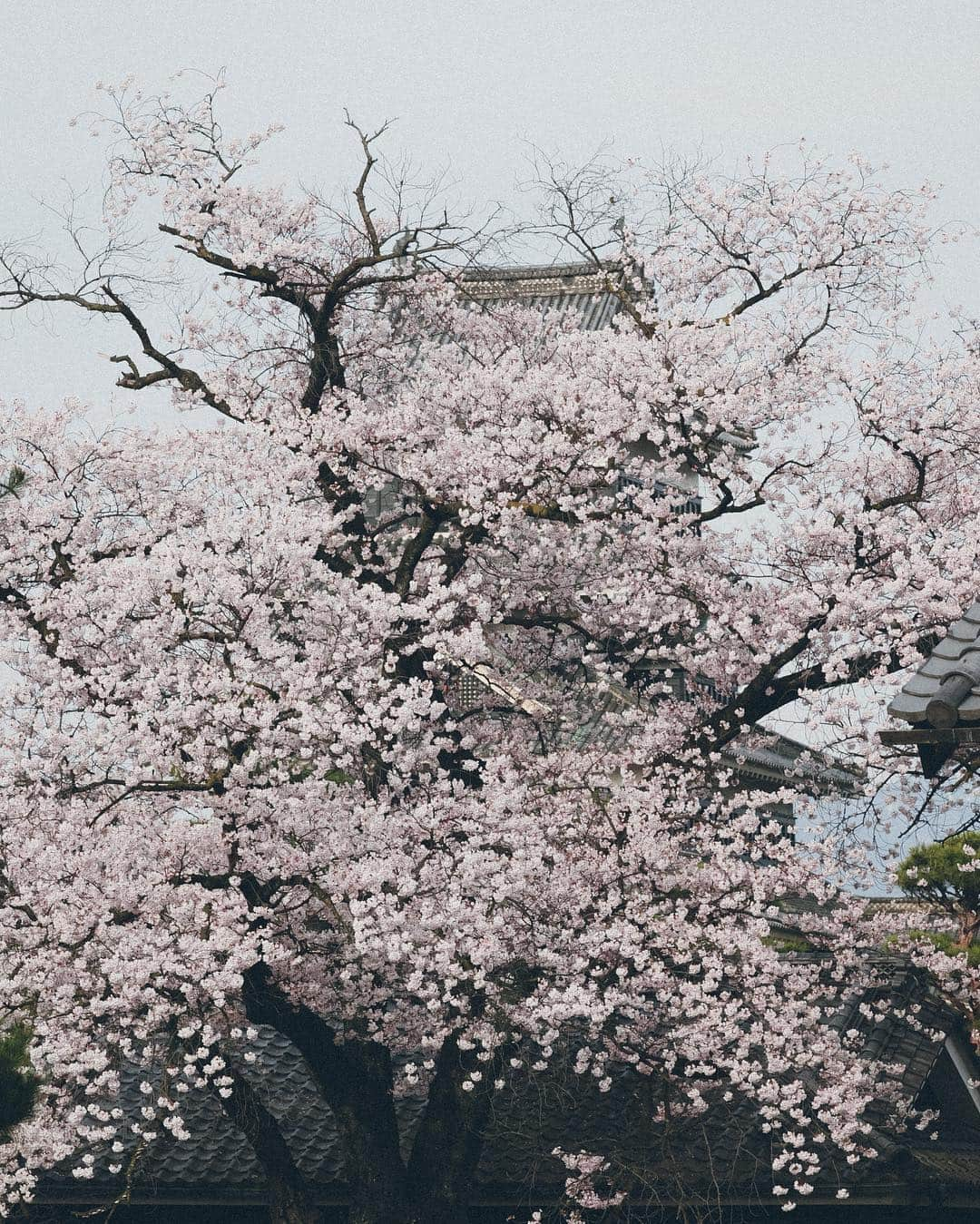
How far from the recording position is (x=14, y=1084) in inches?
357

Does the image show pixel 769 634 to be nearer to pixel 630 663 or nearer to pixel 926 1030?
pixel 630 663

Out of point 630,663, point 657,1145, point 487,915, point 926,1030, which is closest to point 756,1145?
point 657,1145

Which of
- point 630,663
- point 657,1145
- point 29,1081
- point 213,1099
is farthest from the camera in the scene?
point 213,1099

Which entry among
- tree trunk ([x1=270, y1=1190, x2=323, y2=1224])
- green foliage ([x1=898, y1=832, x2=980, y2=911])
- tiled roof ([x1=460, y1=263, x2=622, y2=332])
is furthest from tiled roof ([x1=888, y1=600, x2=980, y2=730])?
tiled roof ([x1=460, y1=263, x2=622, y2=332])

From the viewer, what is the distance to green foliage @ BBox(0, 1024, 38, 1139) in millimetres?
9039

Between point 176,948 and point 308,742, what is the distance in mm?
1718

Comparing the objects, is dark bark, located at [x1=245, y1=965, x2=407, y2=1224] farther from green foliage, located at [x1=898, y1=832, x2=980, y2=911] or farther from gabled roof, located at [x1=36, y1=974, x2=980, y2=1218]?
green foliage, located at [x1=898, y1=832, x2=980, y2=911]

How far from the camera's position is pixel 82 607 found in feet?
33.4

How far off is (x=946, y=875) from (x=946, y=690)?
54.0ft

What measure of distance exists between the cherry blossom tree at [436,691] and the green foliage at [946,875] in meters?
7.87

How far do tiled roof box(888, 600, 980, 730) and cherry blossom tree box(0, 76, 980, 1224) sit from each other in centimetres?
456

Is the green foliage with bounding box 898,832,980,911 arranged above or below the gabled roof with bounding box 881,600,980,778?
above

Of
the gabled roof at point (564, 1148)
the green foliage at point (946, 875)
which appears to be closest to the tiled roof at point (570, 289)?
the green foliage at point (946, 875)

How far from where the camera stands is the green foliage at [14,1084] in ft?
29.7
